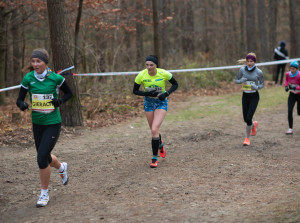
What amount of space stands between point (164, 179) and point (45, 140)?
212 cm

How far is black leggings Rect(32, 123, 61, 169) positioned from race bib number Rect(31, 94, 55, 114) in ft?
0.79

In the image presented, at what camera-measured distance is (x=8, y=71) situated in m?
21.2

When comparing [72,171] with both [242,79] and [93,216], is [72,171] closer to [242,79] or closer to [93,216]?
[93,216]

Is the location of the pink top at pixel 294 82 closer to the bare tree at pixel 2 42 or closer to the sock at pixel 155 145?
the sock at pixel 155 145

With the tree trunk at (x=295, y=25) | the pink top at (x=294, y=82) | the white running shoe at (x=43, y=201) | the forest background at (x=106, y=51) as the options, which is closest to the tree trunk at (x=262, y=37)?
the forest background at (x=106, y=51)

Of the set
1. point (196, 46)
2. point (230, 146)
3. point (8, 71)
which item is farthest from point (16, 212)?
point (196, 46)

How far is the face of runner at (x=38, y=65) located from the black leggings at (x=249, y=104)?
493 centimetres

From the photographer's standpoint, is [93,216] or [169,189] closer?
[93,216]

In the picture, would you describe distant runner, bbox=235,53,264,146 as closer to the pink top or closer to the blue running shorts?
the pink top

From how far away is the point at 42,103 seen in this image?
533 cm

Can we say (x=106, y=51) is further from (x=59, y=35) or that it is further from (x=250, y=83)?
(x=250, y=83)

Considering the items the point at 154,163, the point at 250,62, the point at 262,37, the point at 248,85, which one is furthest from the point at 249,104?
the point at 262,37

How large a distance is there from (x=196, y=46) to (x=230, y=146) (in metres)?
21.1

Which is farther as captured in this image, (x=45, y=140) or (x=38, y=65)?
(x=45, y=140)
